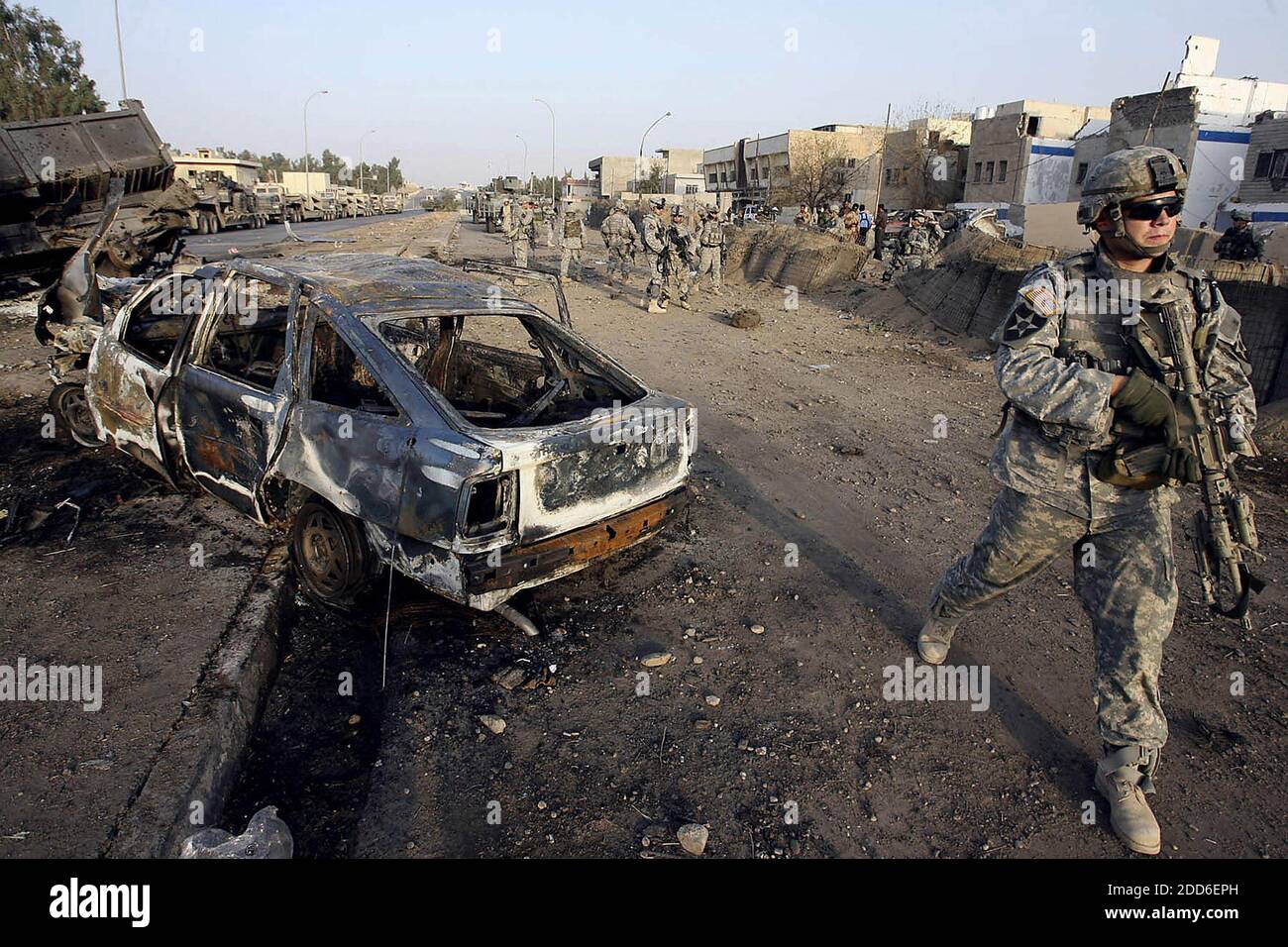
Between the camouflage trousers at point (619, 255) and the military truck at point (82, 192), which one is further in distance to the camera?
the camouflage trousers at point (619, 255)

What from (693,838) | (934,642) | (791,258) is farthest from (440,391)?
(791,258)

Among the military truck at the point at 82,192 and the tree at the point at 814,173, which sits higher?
the tree at the point at 814,173

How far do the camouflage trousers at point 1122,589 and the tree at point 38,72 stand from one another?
44.9m

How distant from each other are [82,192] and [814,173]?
4443 cm

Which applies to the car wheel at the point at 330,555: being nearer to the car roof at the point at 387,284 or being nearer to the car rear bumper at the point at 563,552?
the car rear bumper at the point at 563,552

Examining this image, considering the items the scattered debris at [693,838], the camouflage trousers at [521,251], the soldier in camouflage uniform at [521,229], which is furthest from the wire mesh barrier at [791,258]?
the scattered debris at [693,838]

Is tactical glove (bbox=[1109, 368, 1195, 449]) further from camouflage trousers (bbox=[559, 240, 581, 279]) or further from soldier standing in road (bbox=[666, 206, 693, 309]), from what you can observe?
camouflage trousers (bbox=[559, 240, 581, 279])

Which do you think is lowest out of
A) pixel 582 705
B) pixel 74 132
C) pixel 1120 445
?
pixel 582 705

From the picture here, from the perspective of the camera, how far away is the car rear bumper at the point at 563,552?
9.66 ft

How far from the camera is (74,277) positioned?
19.4 ft

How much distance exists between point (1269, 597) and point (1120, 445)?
229cm

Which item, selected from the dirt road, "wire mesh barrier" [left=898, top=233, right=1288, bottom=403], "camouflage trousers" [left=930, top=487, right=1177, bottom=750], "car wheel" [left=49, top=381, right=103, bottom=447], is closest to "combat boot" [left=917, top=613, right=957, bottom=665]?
the dirt road
